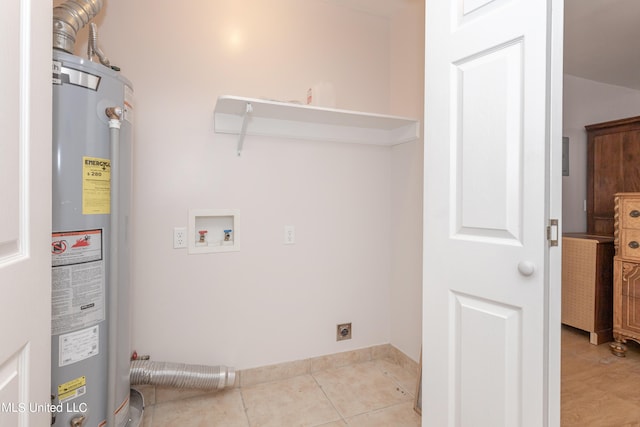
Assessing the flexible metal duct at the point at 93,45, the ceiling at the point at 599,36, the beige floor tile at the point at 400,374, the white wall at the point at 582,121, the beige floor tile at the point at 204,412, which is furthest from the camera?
the white wall at the point at 582,121

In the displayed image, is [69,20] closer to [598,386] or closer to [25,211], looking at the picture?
[25,211]

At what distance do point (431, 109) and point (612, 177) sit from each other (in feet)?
10.5

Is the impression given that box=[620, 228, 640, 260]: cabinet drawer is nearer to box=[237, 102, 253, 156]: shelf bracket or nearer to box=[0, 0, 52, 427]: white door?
box=[237, 102, 253, 156]: shelf bracket

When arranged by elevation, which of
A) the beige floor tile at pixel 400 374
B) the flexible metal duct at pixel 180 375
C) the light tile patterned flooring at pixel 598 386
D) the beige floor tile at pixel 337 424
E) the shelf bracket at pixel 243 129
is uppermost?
the shelf bracket at pixel 243 129

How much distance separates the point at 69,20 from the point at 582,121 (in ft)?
14.4

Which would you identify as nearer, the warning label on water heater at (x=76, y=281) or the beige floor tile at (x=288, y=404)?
the warning label on water heater at (x=76, y=281)

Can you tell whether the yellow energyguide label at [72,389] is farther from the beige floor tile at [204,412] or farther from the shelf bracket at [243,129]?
the shelf bracket at [243,129]

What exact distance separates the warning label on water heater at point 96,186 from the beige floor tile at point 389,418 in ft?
5.09

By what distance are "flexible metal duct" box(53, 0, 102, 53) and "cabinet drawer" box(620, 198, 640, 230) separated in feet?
12.1

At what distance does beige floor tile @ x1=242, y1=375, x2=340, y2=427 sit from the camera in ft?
5.53

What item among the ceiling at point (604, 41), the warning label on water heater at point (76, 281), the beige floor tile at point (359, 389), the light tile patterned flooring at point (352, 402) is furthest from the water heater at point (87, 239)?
the ceiling at point (604, 41)

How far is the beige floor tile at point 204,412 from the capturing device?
165cm

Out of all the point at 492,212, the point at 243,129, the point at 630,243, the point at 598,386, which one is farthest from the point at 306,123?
the point at 630,243

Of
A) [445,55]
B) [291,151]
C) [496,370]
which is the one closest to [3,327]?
[496,370]
